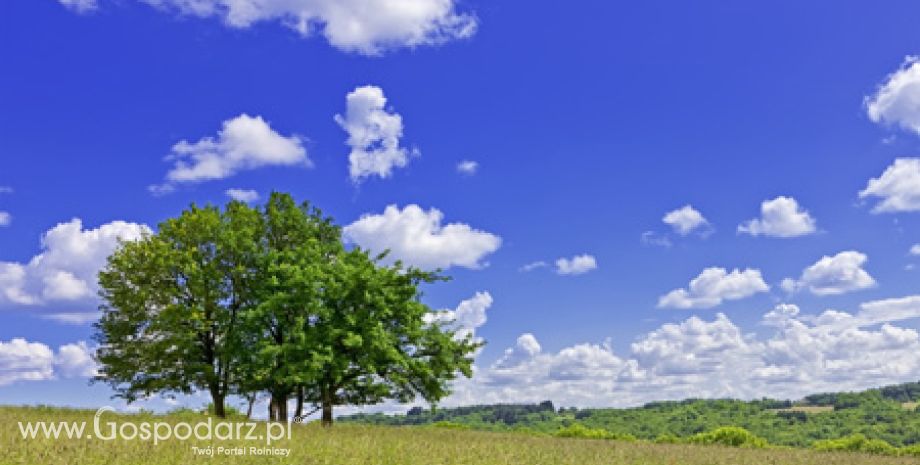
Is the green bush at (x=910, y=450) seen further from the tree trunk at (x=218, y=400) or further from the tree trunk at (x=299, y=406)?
the tree trunk at (x=218, y=400)

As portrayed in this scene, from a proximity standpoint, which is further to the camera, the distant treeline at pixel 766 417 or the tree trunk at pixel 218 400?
the distant treeline at pixel 766 417

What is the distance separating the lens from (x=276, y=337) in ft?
103

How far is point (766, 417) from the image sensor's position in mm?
104812

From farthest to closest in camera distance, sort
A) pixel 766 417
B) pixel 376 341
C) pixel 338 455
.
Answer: pixel 766 417, pixel 376 341, pixel 338 455

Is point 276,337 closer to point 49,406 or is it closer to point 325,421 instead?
point 325,421

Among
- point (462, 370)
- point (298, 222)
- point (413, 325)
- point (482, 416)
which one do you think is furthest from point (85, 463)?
point (482, 416)

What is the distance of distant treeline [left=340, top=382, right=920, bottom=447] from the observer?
8400cm

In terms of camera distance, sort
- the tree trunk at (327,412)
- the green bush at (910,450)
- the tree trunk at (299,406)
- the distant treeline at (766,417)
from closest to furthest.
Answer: the green bush at (910,450)
the tree trunk at (327,412)
the tree trunk at (299,406)
the distant treeline at (766,417)

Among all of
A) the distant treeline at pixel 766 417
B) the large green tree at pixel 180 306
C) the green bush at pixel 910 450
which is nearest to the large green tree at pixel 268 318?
the large green tree at pixel 180 306

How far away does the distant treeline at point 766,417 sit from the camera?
8400cm

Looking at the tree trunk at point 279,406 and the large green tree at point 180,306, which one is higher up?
the large green tree at point 180,306

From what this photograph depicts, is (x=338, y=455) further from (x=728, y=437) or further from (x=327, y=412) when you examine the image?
(x=728, y=437)

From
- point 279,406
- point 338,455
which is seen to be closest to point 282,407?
point 279,406

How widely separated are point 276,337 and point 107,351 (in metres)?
8.85
